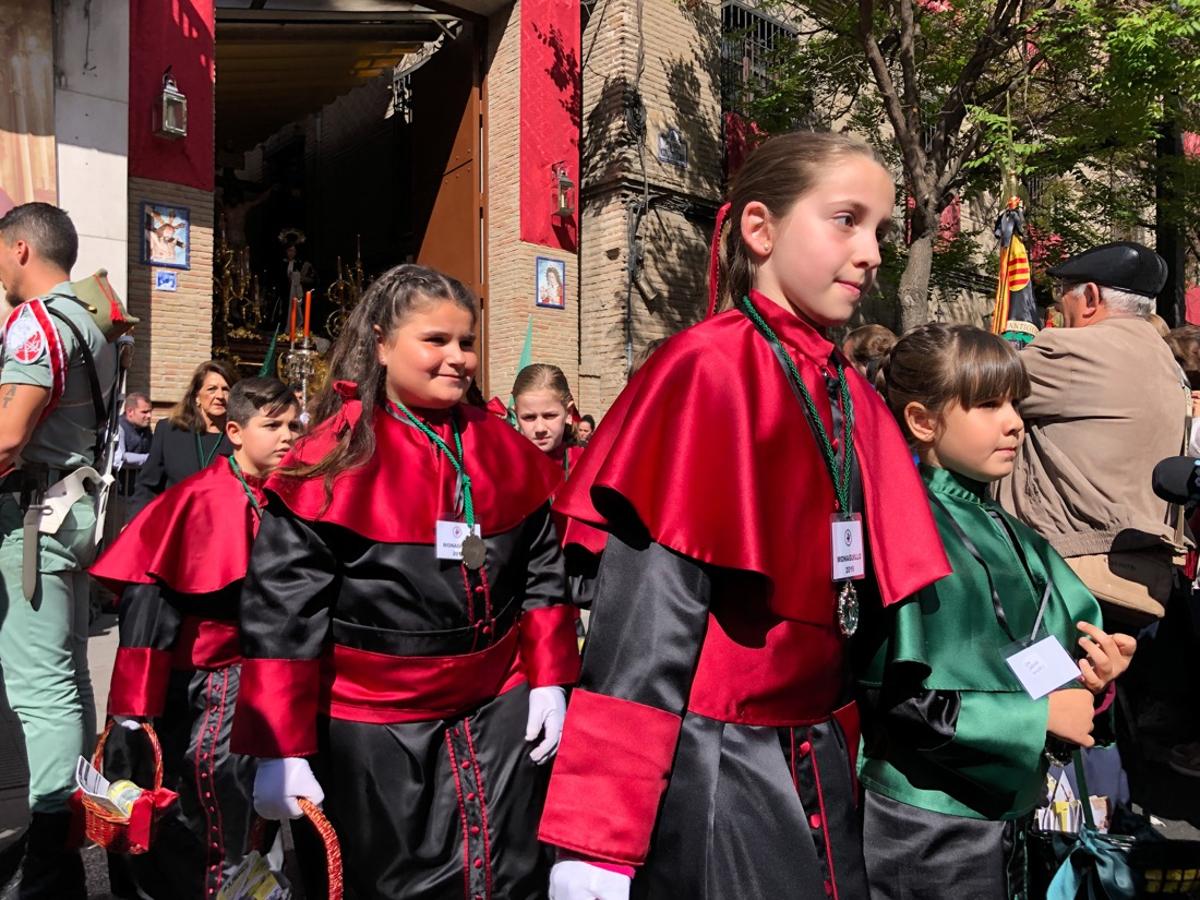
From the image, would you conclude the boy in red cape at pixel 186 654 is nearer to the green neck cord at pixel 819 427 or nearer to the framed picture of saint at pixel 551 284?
the green neck cord at pixel 819 427

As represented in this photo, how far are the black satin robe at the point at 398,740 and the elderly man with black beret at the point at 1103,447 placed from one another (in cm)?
194

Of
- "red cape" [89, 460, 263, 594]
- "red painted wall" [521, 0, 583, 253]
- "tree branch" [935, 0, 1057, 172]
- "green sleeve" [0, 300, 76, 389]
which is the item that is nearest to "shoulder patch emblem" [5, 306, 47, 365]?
"green sleeve" [0, 300, 76, 389]

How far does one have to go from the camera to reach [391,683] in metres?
2.21

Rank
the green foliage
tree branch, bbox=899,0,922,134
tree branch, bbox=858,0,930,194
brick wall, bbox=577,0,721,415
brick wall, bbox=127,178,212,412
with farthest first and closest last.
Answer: brick wall, bbox=577,0,721,415, tree branch, bbox=899,0,922,134, tree branch, bbox=858,0,930,194, the green foliage, brick wall, bbox=127,178,212,412

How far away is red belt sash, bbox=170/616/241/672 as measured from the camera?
10.0ft

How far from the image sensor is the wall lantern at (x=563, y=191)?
508 inches

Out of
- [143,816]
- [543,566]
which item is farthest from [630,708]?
[143,816]

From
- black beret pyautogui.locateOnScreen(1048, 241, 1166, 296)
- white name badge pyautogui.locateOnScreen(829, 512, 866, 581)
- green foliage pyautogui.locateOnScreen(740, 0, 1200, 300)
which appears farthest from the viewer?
green foliage pyautogui.locateOnScreen(740, 0, 1200, 300)

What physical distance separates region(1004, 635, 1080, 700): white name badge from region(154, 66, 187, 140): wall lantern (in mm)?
10024

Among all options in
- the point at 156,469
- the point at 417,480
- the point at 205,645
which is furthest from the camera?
the point at 156,469

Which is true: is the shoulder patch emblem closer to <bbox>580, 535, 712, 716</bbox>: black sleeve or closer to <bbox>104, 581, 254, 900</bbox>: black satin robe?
<bbox>104, 581, 254, 900</bbox>: black satin robe

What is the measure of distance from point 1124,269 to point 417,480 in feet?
8.27

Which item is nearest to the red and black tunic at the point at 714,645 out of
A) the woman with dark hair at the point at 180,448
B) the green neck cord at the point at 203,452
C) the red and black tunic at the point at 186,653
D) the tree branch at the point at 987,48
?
the red and black tunic at the point at 186,653

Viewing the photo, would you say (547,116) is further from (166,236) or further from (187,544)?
(187,544)
